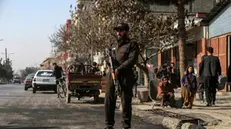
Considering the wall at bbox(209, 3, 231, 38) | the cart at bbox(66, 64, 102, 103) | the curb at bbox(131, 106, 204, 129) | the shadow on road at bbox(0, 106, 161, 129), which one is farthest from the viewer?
the wall at bbox(209, 3, 231, 38)

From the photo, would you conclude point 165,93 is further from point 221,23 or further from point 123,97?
point 221,23

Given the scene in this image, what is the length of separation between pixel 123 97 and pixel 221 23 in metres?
15.1

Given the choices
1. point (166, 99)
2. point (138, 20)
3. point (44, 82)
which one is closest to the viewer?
point (166, 99)

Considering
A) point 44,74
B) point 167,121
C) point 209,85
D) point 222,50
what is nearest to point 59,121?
point 167,121

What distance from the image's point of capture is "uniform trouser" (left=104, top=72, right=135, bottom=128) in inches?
290

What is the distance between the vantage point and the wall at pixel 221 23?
2040 cm

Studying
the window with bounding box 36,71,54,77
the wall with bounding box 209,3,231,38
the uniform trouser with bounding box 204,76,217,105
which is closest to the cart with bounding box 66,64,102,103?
the uniform trouser with bounding box 204,76,217,105

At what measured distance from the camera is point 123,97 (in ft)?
24.4

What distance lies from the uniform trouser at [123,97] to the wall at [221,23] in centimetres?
1397

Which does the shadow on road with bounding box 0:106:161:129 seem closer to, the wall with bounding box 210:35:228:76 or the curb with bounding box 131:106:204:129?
the curb with bounding box 131:106:204:129

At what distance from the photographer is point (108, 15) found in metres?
17.6

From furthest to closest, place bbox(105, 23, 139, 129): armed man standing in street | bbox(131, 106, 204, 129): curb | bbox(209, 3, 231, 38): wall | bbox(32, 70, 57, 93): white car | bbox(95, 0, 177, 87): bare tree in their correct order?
bbox(32, 70, 57, 93): white car
bbox(209, 3, 231, 38): wall
bbox(95, 0, 177, 87): bare tree
bbox(131, 106, 204, 129): curb
bbox(105, 23, 139, 129): armed man standing in street

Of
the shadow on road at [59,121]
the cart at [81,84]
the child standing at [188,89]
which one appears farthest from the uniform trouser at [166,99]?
the cart at [81,84]

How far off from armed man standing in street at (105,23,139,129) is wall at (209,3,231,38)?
1384 centimetres
